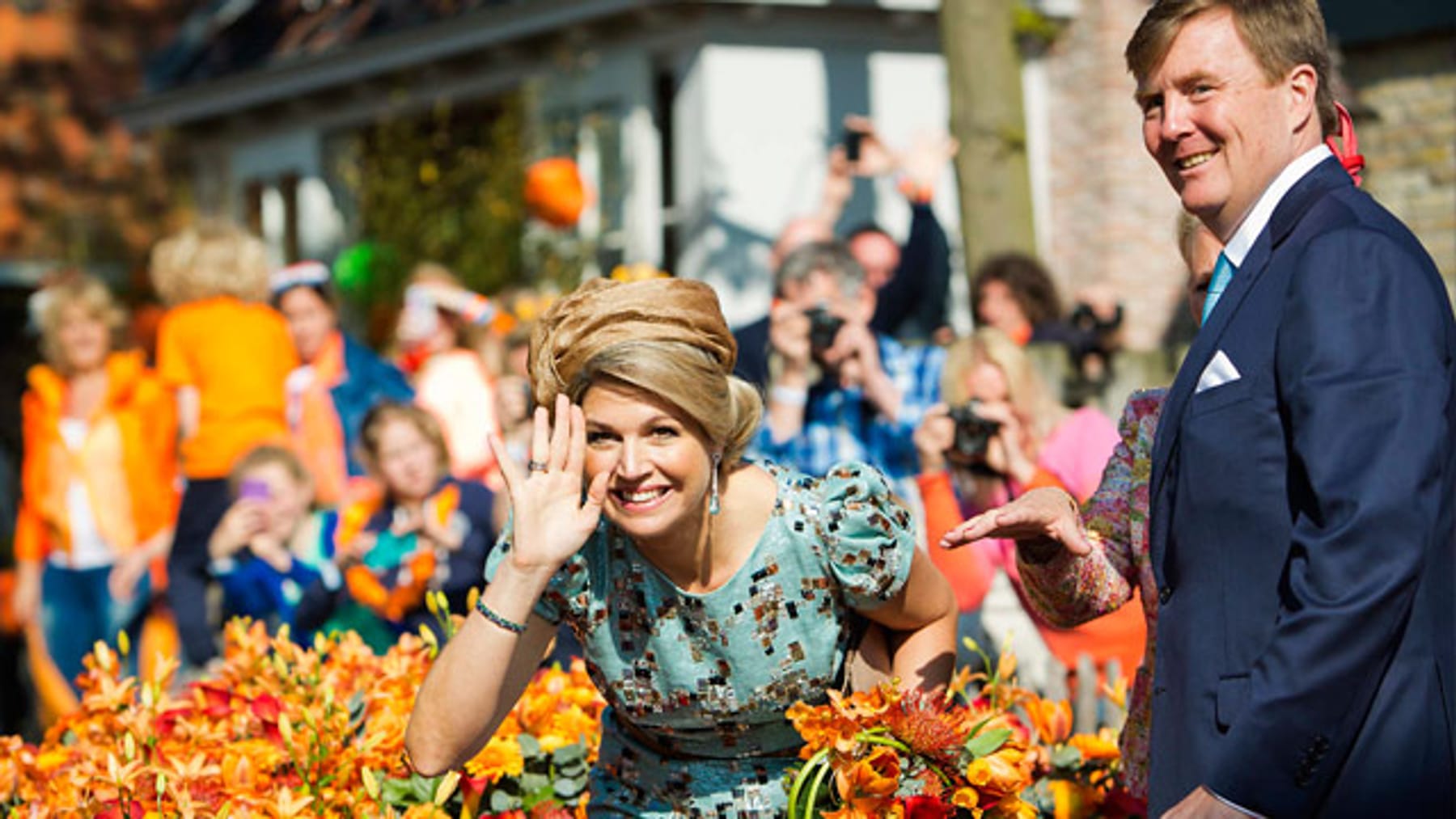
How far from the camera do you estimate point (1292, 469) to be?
2268mm

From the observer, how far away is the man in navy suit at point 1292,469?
7.02 ft

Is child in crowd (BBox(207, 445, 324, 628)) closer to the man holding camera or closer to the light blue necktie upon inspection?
the man holding camera

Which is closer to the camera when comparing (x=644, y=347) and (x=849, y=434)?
(x=644, y=347)

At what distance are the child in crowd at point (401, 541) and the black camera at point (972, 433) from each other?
5.15 ft

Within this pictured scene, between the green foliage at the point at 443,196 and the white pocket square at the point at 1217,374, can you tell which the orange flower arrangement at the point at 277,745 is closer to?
the white pocket square at the point at 1217,374

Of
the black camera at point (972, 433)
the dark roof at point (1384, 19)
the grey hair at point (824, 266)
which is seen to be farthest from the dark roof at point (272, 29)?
the black camera at point (972, 433)

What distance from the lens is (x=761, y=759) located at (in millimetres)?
3109

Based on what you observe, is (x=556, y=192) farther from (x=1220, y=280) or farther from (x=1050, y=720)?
(x=1220, y=280)

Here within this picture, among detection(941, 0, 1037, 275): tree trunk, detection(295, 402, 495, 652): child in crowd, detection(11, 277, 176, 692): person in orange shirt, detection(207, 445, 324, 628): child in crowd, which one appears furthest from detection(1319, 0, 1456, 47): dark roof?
detection(11, 277, 176, 692): person in orange shirt

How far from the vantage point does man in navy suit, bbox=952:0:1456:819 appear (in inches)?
84.2

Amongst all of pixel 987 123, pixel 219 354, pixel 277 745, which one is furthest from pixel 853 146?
pixel 277 745

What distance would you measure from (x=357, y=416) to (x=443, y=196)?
552 centimetres

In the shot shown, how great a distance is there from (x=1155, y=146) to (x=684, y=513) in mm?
958

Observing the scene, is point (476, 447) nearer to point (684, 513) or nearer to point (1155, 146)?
point (684, 513)
